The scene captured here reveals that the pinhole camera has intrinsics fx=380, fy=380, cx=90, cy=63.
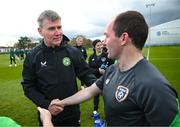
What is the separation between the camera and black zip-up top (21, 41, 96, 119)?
4.68 meters

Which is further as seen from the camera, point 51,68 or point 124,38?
point 51,68

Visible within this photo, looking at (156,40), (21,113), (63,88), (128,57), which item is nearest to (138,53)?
(128,57)

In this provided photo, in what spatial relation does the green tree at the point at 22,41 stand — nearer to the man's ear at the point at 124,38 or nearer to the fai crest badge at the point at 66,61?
the fai crest badge at the point at 66,61

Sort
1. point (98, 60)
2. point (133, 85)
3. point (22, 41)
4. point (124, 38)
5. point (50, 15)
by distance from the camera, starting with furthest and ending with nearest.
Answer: point (22, 41)
point (98, 60)
point (50, 15)
point (124, 38)
point (133, 85)

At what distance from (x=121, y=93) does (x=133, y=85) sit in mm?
126

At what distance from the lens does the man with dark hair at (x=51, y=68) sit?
4617 mm

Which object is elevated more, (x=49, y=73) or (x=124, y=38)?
(x=124, y=38)

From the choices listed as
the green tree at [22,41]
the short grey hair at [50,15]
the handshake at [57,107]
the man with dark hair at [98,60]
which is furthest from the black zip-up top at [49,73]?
the green tree at [22,41]

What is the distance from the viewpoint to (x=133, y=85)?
2.77 m

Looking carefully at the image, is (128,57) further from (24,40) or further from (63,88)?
(24,40)

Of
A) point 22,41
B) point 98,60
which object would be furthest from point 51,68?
point 22,41

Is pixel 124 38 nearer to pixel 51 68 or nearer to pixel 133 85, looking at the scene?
pixel 133 85

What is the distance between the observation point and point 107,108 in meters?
3.04

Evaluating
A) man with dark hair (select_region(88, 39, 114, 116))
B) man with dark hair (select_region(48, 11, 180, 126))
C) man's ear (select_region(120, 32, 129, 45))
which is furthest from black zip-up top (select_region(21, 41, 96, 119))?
man with dark hair (select_region(88, 39, 114, 116))
